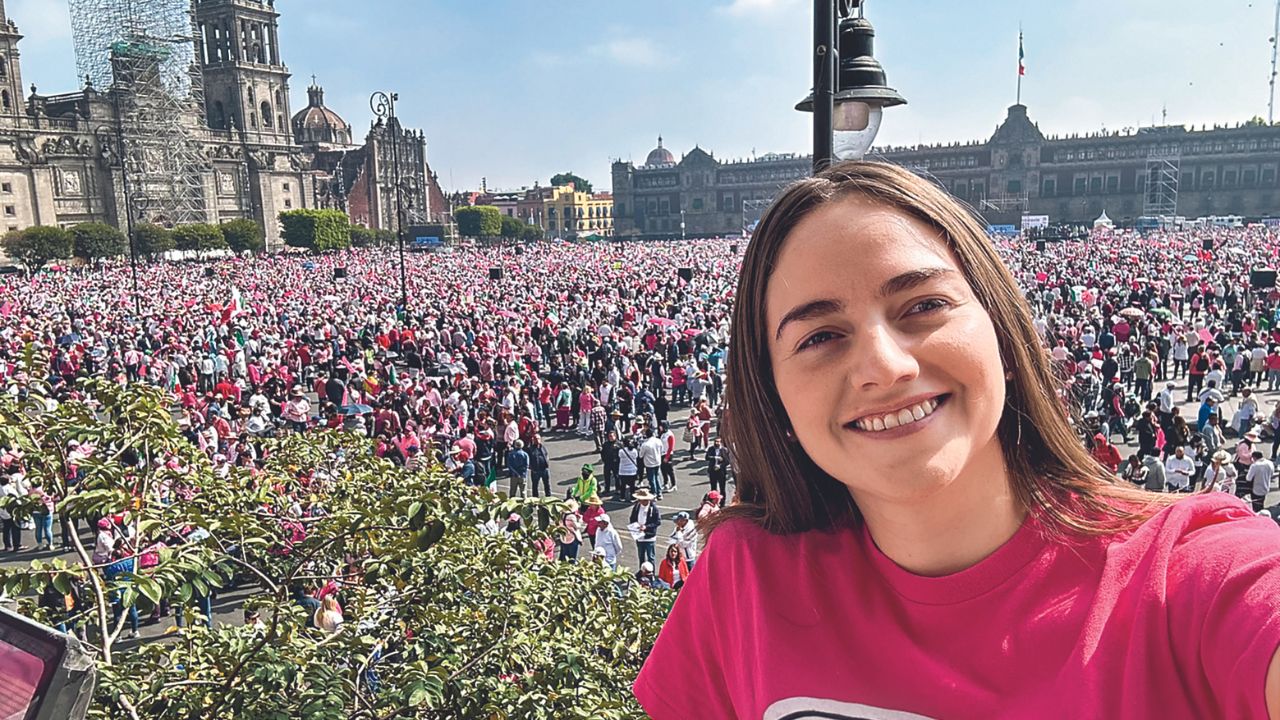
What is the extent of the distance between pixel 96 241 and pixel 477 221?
43690 millimetres

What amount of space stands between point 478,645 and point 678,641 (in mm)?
2081

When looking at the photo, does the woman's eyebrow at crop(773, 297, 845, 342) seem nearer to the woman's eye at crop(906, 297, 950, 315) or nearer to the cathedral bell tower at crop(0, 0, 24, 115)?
the woman's eye at crop(906, 297, 950, 315)

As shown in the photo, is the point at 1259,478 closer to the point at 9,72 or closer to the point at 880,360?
the point at 880,360

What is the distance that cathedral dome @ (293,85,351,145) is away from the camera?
98.3 meters

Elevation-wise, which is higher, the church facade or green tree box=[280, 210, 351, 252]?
the church facade

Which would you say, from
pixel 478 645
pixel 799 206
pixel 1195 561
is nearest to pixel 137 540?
pixel 478 645

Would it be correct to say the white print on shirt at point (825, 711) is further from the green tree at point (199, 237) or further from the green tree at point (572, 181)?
the green tree at point (572, 181)

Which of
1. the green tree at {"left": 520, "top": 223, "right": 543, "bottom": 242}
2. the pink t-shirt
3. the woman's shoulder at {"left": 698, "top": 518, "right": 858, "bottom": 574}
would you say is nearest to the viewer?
the pink t-shirt

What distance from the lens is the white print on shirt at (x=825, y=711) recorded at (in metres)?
1.13

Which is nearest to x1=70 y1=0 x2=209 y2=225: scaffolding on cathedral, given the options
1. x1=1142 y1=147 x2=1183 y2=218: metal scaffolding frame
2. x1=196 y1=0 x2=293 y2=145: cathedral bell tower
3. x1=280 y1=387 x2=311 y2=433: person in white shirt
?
x1=196 y1=0 x2=293 y2=145: cathedral bell tower

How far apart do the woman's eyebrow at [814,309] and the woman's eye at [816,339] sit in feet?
0.09

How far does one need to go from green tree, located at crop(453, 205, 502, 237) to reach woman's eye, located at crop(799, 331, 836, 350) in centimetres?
9603

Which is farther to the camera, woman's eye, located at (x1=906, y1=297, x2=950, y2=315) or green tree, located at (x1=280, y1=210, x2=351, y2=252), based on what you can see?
green tree, located at (x1=280, y1=210, x2=351, y2=252)

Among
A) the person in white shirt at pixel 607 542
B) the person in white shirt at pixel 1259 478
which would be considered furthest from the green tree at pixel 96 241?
the person in white shirt at pixel 1259 478
